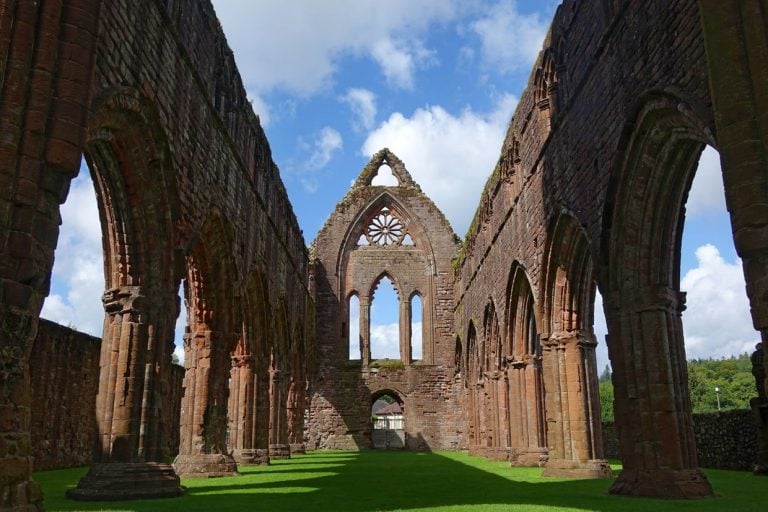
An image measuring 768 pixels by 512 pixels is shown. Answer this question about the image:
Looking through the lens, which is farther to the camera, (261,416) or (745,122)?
(261,416)

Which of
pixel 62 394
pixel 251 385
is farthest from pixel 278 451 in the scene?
pixel 62 394

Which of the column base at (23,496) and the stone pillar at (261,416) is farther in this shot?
the stone pillar at (261,416)

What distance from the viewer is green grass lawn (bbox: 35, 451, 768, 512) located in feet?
22.7

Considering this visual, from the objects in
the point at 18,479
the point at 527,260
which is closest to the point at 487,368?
the point at 527,260

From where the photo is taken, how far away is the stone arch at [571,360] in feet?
37.6

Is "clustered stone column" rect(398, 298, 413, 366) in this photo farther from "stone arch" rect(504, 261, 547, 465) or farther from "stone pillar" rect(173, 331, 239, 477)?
"stone pillar" rect(173, 331, 239, 477)

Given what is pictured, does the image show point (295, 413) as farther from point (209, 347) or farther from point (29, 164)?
point (29, 164)

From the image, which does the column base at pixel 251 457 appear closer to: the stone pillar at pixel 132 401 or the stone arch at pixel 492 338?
the stone arch at pixel 492 338

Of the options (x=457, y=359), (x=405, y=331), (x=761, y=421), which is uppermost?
(x=405, y=331)

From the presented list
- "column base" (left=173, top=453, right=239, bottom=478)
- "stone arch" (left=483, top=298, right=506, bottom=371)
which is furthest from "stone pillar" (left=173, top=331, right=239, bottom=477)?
"stone arch" (left=483, top=298, right=506, bottom=371)

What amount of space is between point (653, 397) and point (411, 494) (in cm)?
314

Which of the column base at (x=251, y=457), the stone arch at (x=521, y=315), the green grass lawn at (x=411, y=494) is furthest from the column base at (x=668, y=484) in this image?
the column base at (x=251, y=457)

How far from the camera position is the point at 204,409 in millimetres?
11359

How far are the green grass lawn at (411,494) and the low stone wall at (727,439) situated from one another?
8.05 feet
